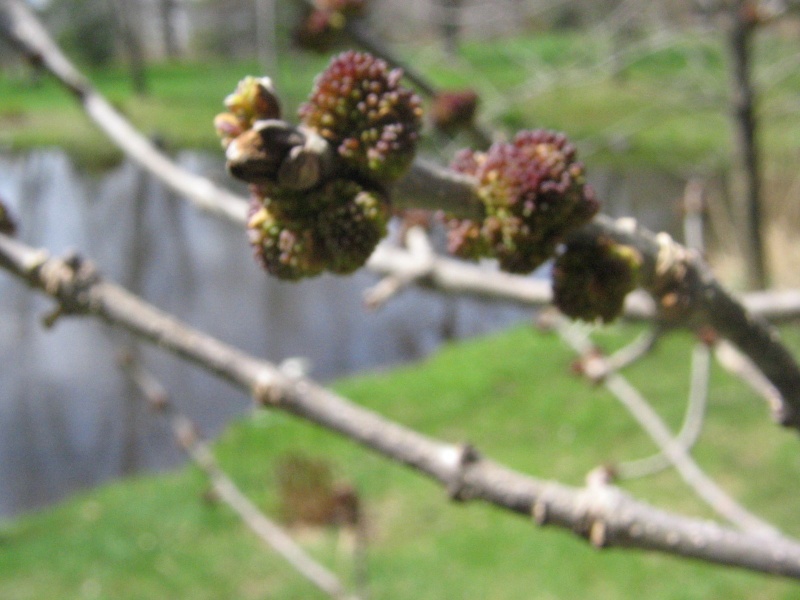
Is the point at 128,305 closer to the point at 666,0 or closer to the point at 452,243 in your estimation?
the point at 452,243

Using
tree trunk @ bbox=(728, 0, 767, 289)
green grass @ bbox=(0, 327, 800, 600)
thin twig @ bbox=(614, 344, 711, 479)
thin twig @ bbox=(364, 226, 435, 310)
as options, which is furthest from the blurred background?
green grass @ bbox=(0, 327, 800, 600)

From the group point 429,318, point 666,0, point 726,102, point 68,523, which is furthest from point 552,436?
point 429,318

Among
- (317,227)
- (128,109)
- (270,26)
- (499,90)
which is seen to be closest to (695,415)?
(317,227)

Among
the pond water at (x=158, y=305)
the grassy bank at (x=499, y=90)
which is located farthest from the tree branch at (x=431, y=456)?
the pond water at (x=158, y=305)

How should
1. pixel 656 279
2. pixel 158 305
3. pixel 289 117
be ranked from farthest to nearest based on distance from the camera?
pixel 158 305 → pixel 289 117 → pixel 656 279

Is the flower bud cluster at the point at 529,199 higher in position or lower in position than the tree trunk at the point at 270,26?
higher

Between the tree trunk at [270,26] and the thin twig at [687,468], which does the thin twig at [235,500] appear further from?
the tree trunk at [270,26]

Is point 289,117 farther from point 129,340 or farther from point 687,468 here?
point 129,340

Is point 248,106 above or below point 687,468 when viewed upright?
above
